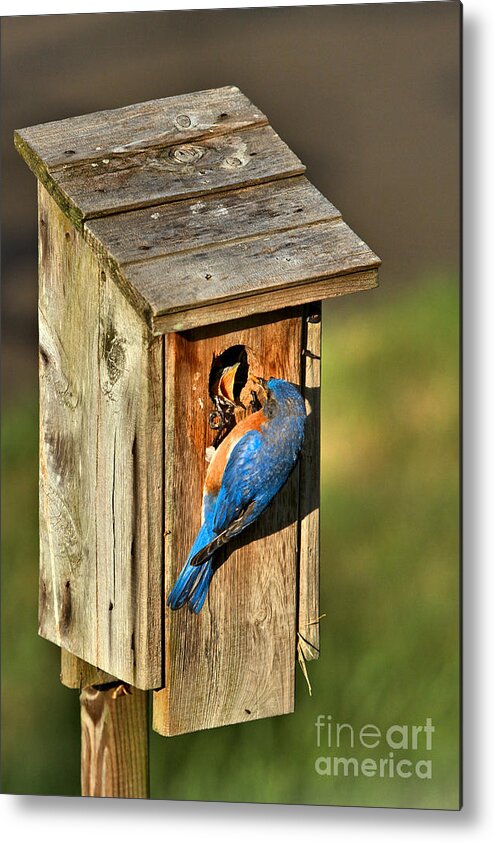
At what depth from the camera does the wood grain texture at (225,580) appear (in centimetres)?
193

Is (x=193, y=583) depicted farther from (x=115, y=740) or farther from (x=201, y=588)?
(x=115, y=740)

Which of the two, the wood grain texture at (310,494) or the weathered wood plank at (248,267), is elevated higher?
the weathered wood plank at (248,267)

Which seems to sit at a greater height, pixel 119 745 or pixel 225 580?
pixel 225 580

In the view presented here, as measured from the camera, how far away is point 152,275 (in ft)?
5.94

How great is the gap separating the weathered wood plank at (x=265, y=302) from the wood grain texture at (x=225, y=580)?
0.31 feet

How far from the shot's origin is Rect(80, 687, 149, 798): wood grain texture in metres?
2.30

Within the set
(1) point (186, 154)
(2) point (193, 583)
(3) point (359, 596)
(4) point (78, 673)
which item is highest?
(1) point (186, 154)

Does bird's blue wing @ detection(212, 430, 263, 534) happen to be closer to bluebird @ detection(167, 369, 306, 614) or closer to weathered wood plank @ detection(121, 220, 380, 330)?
bluebird @ detection(167, 369, 306, 614)

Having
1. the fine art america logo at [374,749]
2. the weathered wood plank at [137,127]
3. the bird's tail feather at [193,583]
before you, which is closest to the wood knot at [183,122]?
the weathered wood plank at [137,127]

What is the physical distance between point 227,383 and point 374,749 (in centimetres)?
78

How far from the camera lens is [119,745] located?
2309mm

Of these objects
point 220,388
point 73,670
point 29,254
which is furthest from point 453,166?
point 73,670

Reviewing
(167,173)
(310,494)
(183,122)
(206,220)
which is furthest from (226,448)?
(183,122)

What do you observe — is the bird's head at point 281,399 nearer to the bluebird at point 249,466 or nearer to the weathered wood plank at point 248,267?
the bluebird at point 249,466
